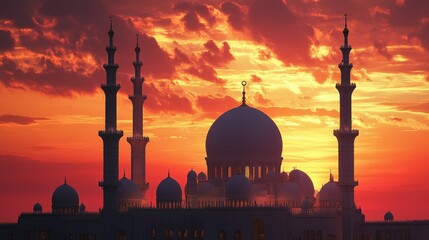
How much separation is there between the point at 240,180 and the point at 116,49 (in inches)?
816

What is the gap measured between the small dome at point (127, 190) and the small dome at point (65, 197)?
6.47 m

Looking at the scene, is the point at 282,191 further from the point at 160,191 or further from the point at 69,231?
the point at 69,231

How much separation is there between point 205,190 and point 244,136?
25.1 feet

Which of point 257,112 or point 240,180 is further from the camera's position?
point 257,112

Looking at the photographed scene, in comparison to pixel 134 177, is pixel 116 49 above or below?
above

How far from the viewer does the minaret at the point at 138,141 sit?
502 ft

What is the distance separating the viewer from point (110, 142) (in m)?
144

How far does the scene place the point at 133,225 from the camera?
142 meters

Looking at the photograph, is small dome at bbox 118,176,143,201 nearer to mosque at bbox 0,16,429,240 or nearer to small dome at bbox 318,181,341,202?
mosque at bbox 0,16,429,240

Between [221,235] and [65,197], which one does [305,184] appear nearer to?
[221,235]

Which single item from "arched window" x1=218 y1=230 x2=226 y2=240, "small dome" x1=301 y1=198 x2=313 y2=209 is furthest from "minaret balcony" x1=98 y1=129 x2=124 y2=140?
"small dome" x1=301 y1=198 x2=313 y2=209

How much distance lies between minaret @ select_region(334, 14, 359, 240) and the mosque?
0.34 feet

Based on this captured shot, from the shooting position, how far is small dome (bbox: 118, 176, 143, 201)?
146000mm

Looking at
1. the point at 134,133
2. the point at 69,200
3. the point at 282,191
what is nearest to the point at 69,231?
the point at 69,200
